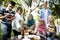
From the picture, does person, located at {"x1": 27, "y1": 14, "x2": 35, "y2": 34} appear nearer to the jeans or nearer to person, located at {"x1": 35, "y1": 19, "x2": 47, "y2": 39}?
person, located at {"x1": 35, "y1": 19, "x2": 47, "y2": 39}

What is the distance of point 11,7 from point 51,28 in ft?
1.41

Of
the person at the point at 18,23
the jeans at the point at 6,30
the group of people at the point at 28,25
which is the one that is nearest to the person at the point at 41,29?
the group of people at the point at 28,25

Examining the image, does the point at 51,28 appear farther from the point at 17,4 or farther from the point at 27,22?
the point at 17,4

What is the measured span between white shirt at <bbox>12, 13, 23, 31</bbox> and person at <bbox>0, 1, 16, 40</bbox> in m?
0.04

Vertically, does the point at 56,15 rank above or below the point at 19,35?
above

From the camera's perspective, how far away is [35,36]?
1511 mm

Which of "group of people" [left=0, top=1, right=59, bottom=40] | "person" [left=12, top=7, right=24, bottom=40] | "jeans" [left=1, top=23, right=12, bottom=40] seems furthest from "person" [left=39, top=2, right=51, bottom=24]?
"jeans" [left=1, top=23, right=12, bottom=40]

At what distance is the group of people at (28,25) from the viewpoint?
59.4 inches

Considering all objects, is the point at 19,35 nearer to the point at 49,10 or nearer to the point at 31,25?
the point at 31,25

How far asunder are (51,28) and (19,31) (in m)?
0.30

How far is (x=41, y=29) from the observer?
1.52m

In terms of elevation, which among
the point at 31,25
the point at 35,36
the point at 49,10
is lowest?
the point at 35,36

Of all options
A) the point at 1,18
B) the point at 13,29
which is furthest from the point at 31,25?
the point at 1,18

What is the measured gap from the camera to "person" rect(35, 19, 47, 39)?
151cm
